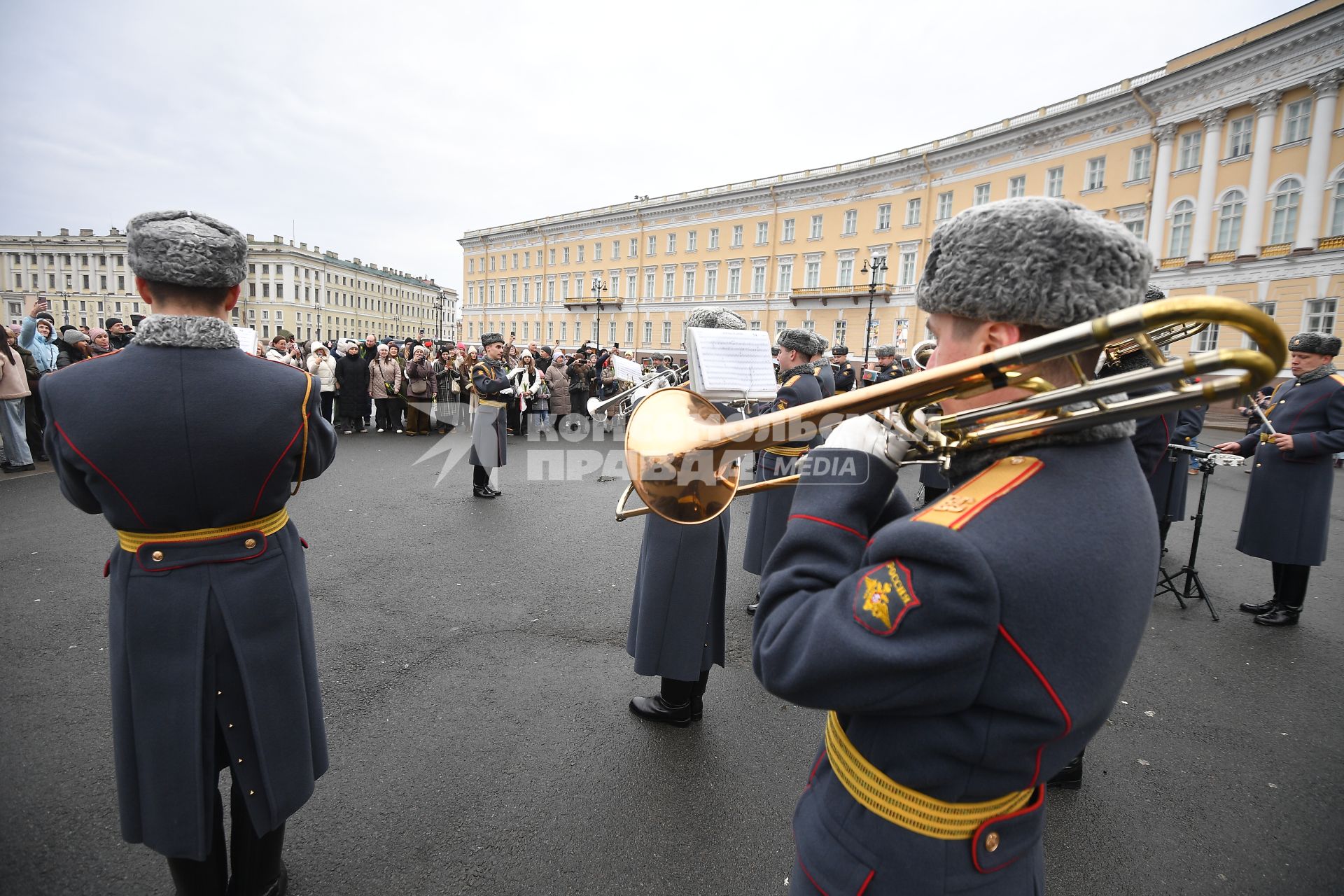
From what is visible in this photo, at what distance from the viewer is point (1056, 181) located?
32688 millimetres

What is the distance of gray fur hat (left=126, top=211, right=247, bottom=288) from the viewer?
173 centimetres

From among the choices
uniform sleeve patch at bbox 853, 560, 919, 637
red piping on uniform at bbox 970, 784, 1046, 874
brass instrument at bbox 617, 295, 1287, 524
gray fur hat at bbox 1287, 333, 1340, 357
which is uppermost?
gray fur hat at bbox 1287, 333, 1340, 357

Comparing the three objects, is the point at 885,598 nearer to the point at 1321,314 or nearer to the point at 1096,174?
the point at 1321,314

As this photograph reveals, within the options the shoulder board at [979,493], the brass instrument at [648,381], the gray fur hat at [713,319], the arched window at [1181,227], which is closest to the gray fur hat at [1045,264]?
the shoulder board at [979,493]

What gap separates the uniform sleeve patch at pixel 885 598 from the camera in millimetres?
962

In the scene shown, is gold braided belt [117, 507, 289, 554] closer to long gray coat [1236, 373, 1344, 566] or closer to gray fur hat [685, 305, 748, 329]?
gray fur hat [685, 305, 748, 329]

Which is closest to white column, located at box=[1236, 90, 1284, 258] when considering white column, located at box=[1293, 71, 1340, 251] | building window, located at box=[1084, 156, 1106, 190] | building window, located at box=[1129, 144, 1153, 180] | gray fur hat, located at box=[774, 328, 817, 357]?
white column, located at box=[1293, 71, 1340, 251]

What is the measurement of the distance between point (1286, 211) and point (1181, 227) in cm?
346

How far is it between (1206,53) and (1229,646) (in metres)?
32.0

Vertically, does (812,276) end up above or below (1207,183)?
below

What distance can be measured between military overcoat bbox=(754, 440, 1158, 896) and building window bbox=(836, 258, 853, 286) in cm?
4353

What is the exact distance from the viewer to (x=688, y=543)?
310 centimetres

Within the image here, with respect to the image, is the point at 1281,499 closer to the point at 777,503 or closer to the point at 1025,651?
the point at 777,503

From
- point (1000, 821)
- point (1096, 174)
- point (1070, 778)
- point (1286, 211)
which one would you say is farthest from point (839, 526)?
point (1096, 174)
